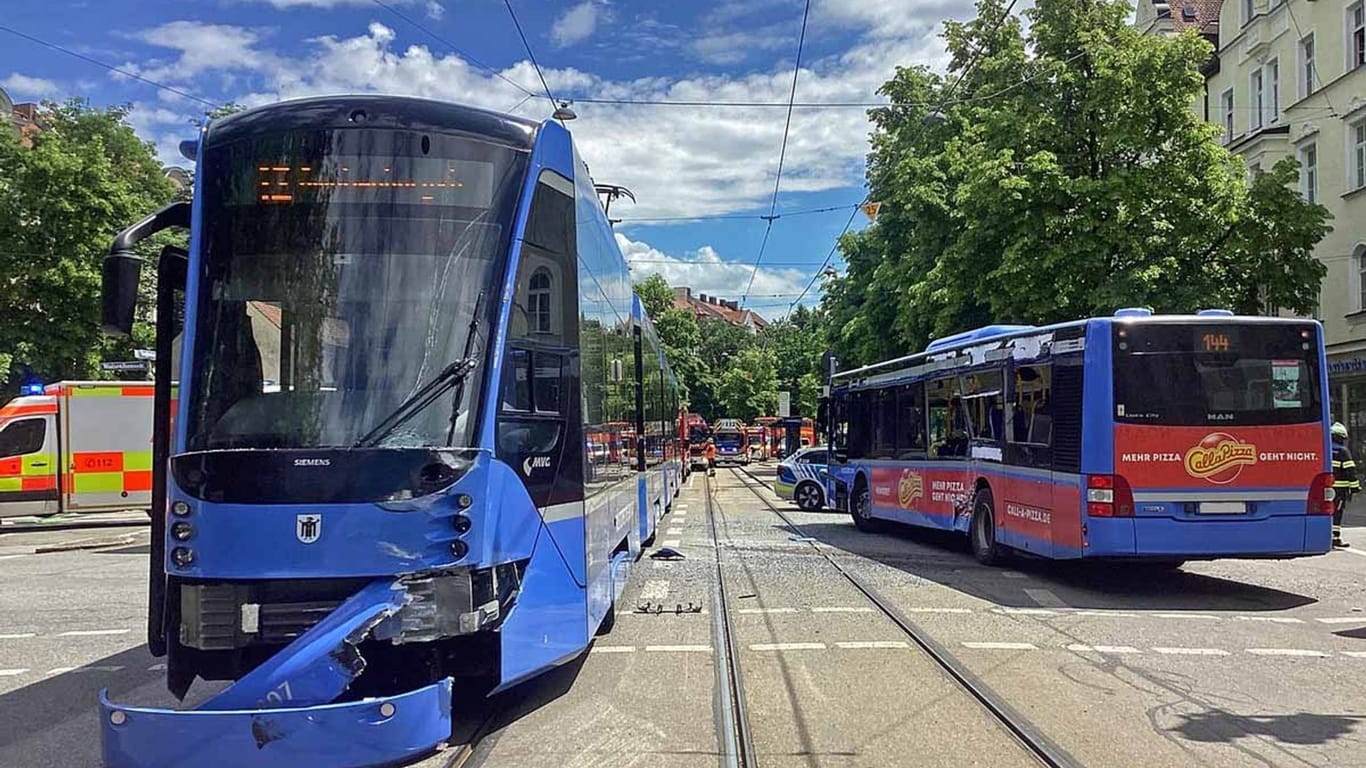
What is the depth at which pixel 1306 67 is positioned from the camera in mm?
30531

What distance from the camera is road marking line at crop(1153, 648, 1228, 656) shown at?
850 cm

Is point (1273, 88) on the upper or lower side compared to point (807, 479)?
upper

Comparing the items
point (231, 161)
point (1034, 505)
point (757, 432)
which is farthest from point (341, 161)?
point (757, 432)

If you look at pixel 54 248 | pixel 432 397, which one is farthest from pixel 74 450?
pixel 432 397

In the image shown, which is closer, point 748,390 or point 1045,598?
point 1045,598

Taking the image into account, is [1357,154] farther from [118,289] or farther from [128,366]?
[118,289]

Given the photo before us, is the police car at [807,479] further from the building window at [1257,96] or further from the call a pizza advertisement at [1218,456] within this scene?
the building window at [1257,96]

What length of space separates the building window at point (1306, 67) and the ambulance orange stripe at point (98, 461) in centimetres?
2993

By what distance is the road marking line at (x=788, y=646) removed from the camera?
870cm

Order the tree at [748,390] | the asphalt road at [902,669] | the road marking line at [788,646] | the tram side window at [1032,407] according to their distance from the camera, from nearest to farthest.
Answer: the asphalt road at [902,669] < the road marking line at [788,646] < the tram side window at [1032,407] < the tree at [748,390]

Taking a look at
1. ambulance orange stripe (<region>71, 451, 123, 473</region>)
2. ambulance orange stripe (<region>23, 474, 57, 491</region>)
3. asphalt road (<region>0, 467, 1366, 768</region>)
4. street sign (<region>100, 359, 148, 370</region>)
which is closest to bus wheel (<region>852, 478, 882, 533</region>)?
asphalt road (<region>0, 467, 1366, 768</region>)

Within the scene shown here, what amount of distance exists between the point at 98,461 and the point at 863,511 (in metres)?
14.3

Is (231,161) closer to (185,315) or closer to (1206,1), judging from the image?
(185,315)

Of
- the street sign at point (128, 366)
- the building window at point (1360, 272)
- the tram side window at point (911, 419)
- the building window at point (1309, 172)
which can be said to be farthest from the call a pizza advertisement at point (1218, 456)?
the building window at point (1309, 172)
